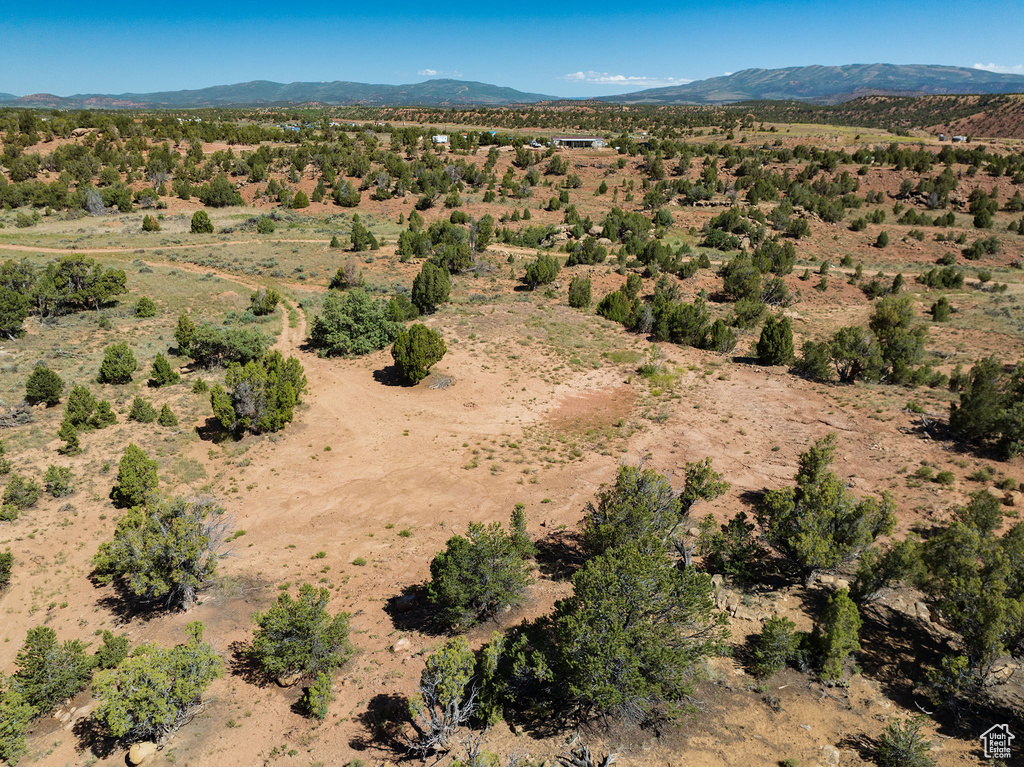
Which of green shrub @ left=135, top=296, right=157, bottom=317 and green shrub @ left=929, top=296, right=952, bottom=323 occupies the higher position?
green shrub @ left=135, top=296, right=157, bottom=317

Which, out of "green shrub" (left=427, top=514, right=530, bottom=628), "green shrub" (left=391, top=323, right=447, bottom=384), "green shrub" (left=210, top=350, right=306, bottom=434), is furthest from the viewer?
"green shrub" (left=391, top=323, right=447, bottom=384)

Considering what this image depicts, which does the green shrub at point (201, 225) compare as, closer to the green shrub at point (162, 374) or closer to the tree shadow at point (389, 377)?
the green shrub at point (162, 374)

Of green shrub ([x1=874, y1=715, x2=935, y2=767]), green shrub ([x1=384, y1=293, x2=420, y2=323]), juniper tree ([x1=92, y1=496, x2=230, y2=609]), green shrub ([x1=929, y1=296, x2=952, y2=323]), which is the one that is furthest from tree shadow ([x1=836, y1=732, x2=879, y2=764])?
green shrub ([x1=929, y1=296, x2=952, y2=323])

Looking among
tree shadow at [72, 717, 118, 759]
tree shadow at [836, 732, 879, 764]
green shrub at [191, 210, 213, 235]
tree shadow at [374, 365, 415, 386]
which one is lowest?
tree shadow at [72, 717, 118, 759]

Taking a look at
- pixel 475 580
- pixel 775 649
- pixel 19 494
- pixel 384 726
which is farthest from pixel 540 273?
pixel 384 726

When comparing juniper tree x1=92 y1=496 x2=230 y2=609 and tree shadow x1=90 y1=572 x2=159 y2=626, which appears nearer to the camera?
juniper tree x1=92 y1=496 x2=230 y2=609

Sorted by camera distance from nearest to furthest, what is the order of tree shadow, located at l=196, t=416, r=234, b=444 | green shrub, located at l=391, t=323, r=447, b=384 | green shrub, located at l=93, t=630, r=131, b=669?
1. green shrub, located at l=93, t=630, r=131, b=669
2. tree shadow, located at l=196, t=416, r=234, b=444
3. green shrub, located at l=391, t=323, r=447, b=384

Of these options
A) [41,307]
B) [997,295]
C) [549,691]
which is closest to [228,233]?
[41,307]

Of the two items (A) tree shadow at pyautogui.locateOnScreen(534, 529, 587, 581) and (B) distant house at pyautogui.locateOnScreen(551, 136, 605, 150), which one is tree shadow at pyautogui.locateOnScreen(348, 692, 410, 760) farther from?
(B) distant house at pyautogui.locateOnScreen(551, 136, 605, 150)
